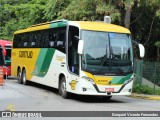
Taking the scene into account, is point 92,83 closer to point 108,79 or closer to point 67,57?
point 108,79

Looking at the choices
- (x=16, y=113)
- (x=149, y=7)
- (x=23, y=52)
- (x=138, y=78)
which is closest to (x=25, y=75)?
(x=23, y=52)

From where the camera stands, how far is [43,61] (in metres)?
22.7

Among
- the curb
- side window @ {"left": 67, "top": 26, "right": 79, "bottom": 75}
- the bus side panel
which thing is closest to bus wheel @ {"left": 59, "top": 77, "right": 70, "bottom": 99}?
the bus side panel

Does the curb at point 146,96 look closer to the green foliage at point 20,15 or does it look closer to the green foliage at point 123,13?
the green foliage at point 123,13

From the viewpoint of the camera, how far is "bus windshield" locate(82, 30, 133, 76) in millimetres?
17719

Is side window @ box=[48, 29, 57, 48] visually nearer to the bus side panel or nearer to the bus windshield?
the bus side panel

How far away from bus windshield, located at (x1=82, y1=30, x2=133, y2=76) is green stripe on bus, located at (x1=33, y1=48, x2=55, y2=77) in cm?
357

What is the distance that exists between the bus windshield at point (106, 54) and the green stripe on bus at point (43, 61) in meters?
3.57

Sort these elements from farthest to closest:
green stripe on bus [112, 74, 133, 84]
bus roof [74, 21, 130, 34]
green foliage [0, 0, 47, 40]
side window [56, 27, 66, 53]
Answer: green foliage [0, 0, 47, 40]
side window [56, 27, 66, 53]
bus roof [74, 21, 130, 34]
green stripe on bus [112, 74, 133, 84]

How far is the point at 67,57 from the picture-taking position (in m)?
18.9

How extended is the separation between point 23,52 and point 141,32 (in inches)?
386

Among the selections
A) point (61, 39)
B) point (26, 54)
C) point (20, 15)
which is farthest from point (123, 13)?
point (20, 15)

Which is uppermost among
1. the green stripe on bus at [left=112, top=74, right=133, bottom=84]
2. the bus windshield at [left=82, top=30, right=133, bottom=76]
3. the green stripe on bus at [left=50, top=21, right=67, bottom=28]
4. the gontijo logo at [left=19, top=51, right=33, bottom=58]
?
the green stripe on bus at [left=50, top=21, right=67, bottom=28]

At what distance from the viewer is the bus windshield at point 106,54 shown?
17.7 metres
